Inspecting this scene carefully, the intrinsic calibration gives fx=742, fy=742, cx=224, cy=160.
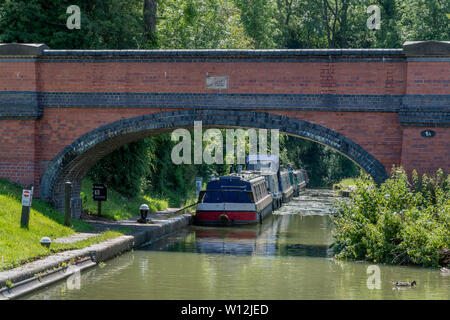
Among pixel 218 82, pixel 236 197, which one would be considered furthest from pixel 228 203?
pixel 218 82

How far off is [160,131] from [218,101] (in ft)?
6.51

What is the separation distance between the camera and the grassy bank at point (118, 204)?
764 inches

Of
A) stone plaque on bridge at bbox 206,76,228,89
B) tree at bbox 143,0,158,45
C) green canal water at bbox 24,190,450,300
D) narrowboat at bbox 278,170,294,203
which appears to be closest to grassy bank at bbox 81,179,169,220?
green canal water at bbox 24,190,450,300

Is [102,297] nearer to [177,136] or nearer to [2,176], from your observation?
[2,176]

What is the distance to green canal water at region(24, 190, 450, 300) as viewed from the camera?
11453 millimetres

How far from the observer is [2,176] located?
17578 mm

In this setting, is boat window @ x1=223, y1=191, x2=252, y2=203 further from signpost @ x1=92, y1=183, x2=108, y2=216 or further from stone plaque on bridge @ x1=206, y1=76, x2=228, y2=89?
stone plaque on bridge @ x1=206, y1=76, x2=228, y2=89

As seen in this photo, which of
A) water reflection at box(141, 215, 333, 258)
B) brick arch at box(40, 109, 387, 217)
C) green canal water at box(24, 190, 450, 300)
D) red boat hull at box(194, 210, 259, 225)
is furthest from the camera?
red boat hull at box(194, 210, 259, 225)

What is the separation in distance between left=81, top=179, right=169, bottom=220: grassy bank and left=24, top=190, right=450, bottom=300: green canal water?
78.0 inches

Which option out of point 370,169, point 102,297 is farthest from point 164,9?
point 102,297

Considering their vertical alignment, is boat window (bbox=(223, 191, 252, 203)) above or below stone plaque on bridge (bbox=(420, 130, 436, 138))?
below

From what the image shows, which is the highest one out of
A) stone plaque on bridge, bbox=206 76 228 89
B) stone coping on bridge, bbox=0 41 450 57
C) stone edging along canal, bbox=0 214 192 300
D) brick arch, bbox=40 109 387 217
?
stone coping on bridge, bbox=0 41 450 57

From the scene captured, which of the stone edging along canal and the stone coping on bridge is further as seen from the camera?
the stone coping on bridge

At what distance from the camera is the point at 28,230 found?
45.1 ft
